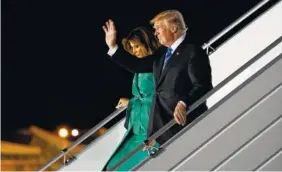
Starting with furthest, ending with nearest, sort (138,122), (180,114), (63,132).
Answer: (63,132)
(138,122)
(180,114)

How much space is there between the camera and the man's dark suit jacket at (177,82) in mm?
2861

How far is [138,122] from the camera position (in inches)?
132

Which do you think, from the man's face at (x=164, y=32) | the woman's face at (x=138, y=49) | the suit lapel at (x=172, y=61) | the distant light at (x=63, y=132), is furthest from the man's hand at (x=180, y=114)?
the distant light at (x=63, y=132)

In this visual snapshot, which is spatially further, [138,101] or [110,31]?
[138,101]

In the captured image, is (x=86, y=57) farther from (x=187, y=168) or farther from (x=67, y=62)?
(x=187, y=168)

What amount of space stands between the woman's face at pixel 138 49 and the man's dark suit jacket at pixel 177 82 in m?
0.21

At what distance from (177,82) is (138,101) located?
436mm

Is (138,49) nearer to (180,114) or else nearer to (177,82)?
(177,82)

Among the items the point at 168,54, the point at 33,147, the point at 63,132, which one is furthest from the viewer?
the point at 33,147

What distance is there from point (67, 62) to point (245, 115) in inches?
154

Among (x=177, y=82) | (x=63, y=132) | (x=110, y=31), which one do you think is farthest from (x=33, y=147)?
(x=177, y=82)

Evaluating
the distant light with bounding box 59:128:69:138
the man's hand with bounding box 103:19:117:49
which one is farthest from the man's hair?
the distant light with bounding box 59:128:69:138

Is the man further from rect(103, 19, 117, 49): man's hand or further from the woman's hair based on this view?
the woman's hair

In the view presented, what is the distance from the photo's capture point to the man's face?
3062 mm
